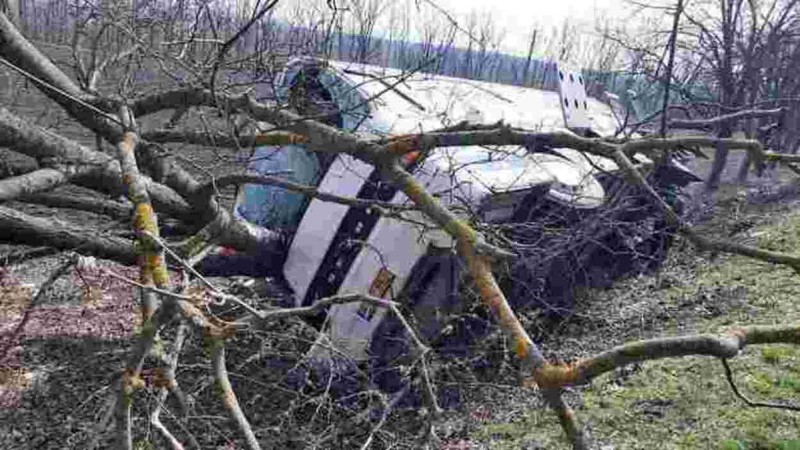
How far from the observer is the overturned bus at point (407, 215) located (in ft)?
14.0

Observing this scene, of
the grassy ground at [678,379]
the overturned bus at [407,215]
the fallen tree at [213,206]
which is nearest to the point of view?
the fallen tree at [213,206]

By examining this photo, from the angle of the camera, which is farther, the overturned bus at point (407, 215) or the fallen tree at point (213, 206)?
the overturned bus at point (407, 215)

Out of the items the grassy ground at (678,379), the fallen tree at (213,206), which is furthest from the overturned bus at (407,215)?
the grassy ground at (678,379)

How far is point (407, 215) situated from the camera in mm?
4289

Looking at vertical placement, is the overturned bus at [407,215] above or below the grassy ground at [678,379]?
above

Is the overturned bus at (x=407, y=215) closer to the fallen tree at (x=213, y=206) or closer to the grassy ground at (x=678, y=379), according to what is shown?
the fallen tree at (x=213, y=206)

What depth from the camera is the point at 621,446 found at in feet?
13.1

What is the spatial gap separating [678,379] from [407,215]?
7.18ft

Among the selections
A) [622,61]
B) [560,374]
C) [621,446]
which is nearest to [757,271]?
[621,446]

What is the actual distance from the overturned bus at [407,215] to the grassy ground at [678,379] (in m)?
0.63

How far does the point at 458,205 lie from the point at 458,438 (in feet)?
4.74

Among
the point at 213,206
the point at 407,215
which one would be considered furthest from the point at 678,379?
the point at 213,206

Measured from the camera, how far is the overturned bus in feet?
14.0

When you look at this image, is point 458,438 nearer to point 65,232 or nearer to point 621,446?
point 621,446
